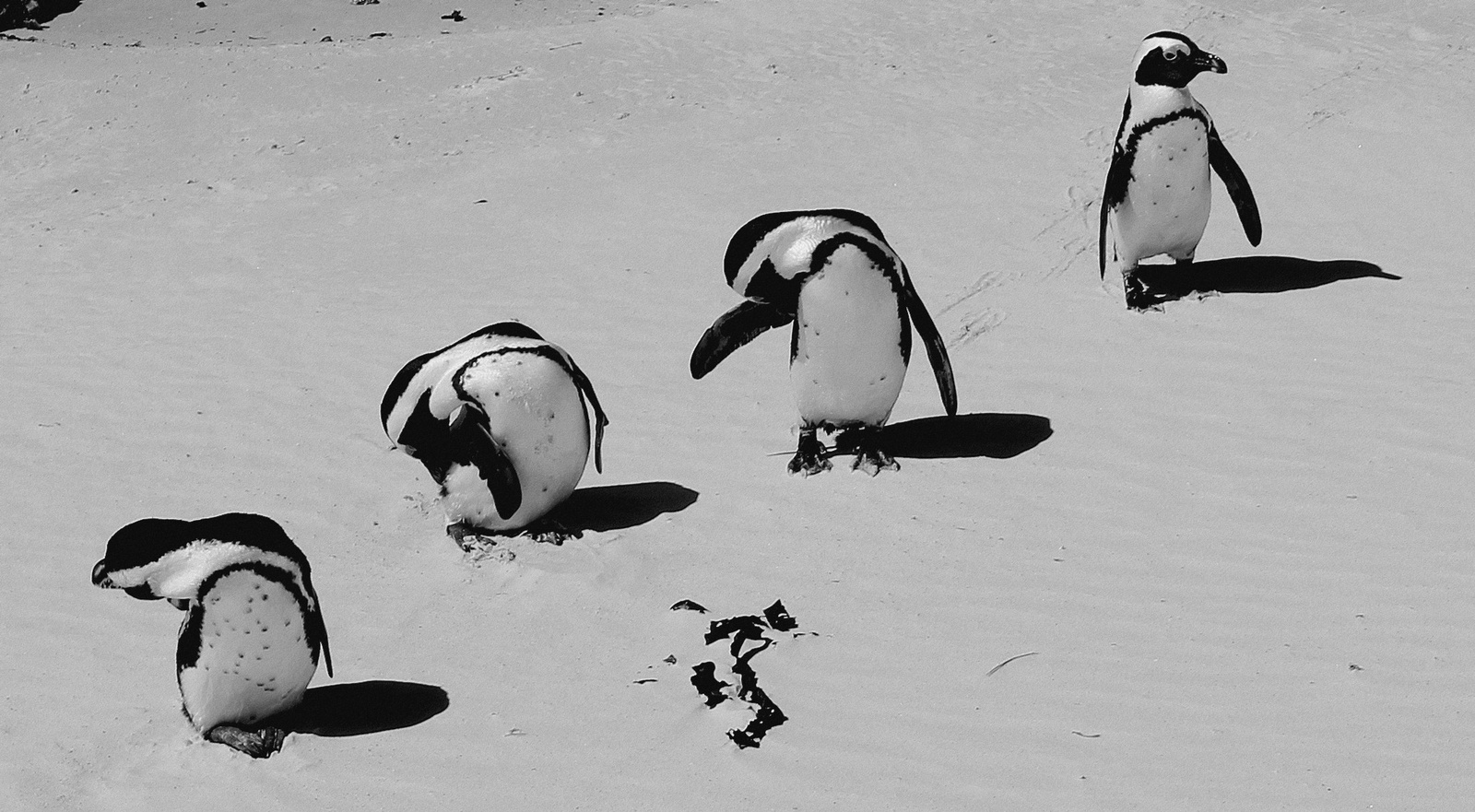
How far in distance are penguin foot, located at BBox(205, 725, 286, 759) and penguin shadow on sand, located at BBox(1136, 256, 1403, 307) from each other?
4.81 metres

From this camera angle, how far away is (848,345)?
594cm

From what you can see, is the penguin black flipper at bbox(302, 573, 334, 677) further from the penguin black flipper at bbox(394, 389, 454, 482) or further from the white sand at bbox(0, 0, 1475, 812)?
the penguin black flipper at bbox(394, 389, 454, 482)

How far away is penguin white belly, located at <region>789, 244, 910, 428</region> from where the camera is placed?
5828mm

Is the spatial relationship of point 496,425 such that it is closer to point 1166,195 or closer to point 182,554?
point 182,554

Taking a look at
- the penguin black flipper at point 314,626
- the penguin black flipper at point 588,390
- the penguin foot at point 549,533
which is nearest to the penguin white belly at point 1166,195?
the penguin black flipper at point 588,390

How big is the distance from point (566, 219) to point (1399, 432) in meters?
5.30

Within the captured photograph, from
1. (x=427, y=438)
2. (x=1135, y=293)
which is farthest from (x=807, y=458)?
(x=1135, y=293)

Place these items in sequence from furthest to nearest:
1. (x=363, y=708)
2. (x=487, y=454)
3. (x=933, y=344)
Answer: (x=933, y=344) → (x=487, y=454) → (x=363, y=708)

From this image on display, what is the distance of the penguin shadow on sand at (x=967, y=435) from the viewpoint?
20.7 ft

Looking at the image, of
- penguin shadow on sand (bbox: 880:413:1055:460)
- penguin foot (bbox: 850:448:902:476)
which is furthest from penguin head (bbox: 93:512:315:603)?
penguin shadow on sand (bbox: 880:413:1055:460)

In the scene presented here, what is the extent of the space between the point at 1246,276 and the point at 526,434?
4258 millimetres

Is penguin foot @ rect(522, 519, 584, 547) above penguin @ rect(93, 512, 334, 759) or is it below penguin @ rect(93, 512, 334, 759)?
below

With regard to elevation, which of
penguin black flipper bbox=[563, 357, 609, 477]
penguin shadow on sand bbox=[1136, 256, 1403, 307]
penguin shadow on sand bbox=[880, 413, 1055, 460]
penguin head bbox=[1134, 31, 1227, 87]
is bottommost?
penguin shadow on sand bbox=[880, 413, 1055, 460]

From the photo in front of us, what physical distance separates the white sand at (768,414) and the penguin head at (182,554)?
0.48 meters
